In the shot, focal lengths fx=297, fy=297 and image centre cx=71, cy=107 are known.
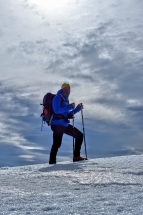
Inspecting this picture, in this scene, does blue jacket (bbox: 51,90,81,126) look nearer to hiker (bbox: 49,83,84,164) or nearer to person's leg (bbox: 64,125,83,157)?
hiker (bbox: 49,83,84,164)

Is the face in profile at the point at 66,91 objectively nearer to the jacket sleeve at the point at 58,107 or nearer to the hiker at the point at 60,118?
the hiker at the point at 60,118

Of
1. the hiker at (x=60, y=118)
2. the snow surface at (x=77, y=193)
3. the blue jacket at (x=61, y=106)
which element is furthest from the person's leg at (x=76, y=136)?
the snow surface at (x=77, y=193)

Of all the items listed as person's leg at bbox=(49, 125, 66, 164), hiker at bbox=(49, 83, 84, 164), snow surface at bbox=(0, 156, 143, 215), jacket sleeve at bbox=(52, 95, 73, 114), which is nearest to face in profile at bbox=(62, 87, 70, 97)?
hiker at bbox=(49, 83, 84, 164)

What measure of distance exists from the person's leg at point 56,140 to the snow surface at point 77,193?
2741mm

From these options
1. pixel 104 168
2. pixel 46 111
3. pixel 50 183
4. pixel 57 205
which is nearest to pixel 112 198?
pixel 57 205

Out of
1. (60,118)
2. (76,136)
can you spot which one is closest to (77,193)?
(60,118)

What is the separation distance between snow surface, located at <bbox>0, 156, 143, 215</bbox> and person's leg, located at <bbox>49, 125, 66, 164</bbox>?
274 centimetres

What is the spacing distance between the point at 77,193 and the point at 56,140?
4.97 metres

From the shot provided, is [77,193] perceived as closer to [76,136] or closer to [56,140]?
[56,140]

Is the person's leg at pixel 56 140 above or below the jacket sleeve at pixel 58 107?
below

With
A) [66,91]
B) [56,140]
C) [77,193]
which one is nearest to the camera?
[77,193]

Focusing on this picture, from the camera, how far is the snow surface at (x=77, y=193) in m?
3.17

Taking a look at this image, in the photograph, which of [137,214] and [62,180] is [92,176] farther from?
[137,214]

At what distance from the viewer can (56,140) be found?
9062mm
